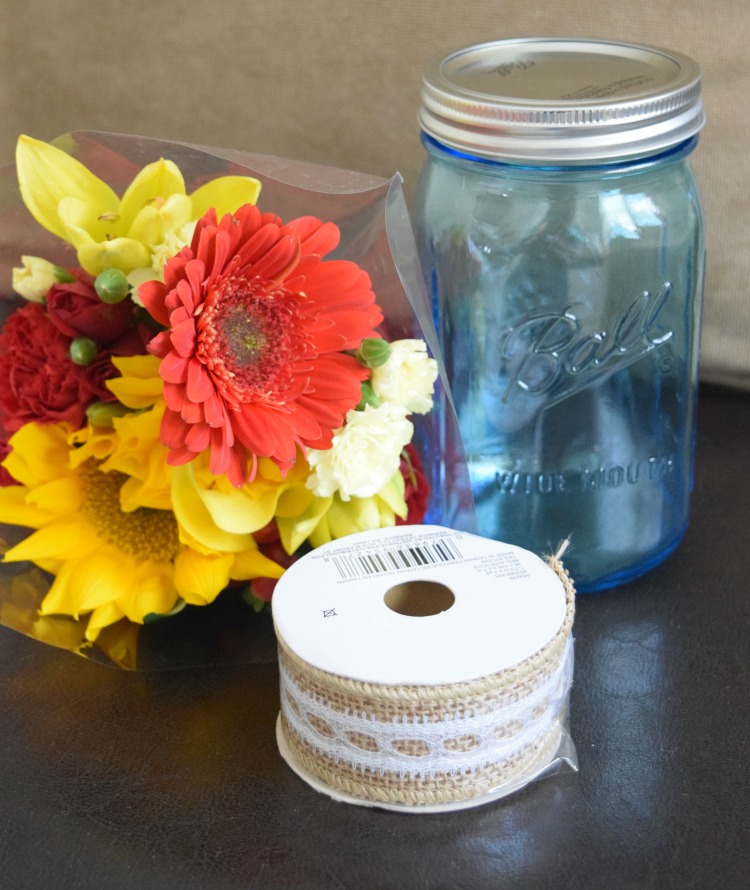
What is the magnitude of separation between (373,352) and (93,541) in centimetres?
16

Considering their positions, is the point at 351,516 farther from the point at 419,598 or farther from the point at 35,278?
the point at 35,278

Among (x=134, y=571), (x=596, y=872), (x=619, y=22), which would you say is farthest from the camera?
(x=619, y=22)

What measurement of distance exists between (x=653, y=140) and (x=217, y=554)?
0.89 feet

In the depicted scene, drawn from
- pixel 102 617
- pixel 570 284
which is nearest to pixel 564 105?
pixel 570 284

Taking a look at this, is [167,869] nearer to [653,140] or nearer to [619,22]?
[653,140]

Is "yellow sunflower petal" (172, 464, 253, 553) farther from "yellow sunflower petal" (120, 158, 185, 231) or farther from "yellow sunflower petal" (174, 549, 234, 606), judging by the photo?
"yellow sunflower petal" (120, 158, 185, 231)

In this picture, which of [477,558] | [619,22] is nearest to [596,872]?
→ [477,558]

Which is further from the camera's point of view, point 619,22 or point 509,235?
point 619,22

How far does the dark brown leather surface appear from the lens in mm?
430

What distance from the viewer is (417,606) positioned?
48cm

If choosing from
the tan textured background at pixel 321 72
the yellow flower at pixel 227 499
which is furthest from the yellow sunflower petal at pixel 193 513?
the tan textured background at pixel 321 72

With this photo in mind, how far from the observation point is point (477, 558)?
0.49 m

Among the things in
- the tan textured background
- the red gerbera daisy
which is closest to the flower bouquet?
the red gerbera daisy

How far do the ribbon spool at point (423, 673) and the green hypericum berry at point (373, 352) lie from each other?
0.28ft
